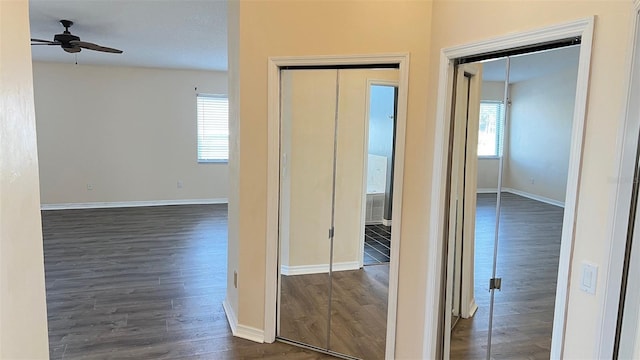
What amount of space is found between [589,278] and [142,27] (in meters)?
4.39

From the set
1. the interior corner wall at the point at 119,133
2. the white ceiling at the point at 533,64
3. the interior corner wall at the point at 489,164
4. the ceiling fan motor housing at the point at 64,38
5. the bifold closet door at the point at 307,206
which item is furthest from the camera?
the interior corner wall at the point at 119,133

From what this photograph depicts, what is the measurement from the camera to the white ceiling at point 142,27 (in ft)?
11.6

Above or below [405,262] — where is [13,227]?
above

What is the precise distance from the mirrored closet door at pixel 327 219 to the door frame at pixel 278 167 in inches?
3.5

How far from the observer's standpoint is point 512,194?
6.81 ft

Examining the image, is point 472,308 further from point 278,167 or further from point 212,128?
point 212,128

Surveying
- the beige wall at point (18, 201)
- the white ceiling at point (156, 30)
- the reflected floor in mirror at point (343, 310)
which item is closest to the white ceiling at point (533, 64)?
the white ceiling at point (156, 30)

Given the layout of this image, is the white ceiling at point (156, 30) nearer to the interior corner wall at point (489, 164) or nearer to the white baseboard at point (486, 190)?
the interior corner wall at point (489, 164)

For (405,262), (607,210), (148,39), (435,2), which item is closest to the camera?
(607,210)

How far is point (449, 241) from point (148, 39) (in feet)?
13.8

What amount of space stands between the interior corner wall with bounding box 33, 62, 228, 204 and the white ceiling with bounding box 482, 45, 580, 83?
646 centimetres

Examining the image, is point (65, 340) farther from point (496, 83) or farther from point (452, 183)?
point (496, 83)

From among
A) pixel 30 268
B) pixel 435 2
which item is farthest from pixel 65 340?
pixel 435 2

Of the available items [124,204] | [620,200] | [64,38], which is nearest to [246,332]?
[620,200]
